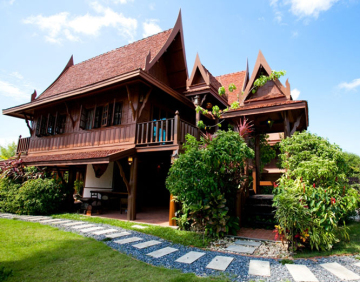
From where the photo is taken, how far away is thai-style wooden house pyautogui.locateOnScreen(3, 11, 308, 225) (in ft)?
26.1

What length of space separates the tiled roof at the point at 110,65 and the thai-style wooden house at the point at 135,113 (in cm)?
7

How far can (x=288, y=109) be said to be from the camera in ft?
23.7

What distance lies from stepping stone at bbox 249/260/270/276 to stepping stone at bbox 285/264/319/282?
33 centimetres

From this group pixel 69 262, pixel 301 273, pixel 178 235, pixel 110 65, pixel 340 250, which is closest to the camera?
pixel 301 273

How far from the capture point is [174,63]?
34.9 ft

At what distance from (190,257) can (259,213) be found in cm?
347

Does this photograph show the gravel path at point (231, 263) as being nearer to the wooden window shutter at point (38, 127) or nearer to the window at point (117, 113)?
the window at point (117, 113)

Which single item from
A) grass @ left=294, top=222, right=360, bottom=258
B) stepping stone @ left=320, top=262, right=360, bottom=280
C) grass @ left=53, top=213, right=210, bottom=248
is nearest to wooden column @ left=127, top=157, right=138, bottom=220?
grass @ left=53, top=213, right=210, bottom=248

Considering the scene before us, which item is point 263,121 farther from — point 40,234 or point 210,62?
point 40,234

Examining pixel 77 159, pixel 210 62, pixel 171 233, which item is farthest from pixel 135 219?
pixel 210 62

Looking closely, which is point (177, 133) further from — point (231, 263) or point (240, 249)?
point (231, 263)

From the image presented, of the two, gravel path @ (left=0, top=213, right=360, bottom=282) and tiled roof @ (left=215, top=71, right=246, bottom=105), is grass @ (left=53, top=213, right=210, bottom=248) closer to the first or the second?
gravel path @ (left=0, top=213, right=360, bottom=282)

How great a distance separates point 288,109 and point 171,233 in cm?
515

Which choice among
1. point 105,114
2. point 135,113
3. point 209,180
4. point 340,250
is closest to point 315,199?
point 340,250
